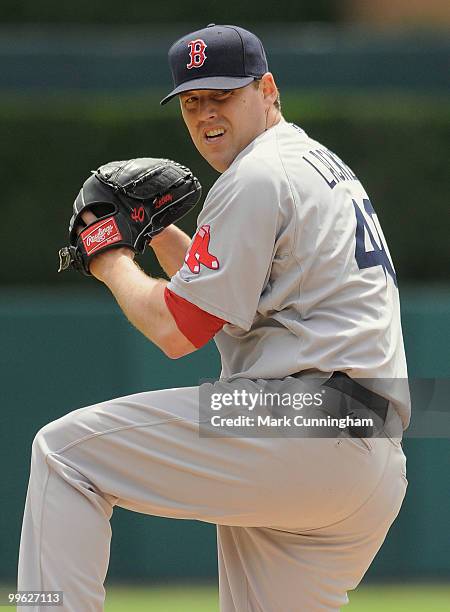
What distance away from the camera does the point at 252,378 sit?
3154mm

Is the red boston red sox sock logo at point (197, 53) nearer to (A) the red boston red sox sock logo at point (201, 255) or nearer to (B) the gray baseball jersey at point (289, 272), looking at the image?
(B) the gray baseball jersey at point (289, 272)

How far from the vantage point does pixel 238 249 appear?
3.03m

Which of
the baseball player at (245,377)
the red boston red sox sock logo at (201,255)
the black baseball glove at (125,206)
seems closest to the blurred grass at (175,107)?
the black baseball glove at (125,206)

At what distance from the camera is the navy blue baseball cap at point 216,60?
3223mm

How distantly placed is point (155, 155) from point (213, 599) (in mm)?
3296

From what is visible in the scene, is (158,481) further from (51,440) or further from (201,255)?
(201,255)

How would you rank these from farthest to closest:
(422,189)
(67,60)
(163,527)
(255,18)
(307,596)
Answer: (255,18) → (67,60) → (422,189) → (163,527) → (307,596)

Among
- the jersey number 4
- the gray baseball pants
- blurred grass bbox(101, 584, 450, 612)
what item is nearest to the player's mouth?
the jersey number 4

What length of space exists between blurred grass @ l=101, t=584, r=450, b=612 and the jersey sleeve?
3.20m

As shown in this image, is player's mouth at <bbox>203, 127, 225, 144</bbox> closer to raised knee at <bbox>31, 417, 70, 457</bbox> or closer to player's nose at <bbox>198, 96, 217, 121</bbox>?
player's nose at <bbox>198, 96, 217, 121</bbox>

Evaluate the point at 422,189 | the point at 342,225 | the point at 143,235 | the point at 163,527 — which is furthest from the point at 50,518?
the point at 422,189

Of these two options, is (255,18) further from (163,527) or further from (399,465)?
(399,465)

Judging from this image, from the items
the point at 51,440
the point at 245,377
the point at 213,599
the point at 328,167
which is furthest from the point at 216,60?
the point at 213,599

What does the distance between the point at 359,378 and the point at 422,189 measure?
539 cm
